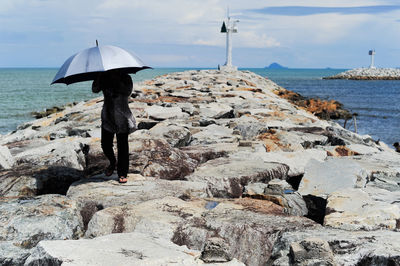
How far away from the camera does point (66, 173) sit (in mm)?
4660

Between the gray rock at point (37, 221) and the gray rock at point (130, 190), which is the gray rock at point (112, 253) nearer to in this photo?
the gray rock at point (37, 221)

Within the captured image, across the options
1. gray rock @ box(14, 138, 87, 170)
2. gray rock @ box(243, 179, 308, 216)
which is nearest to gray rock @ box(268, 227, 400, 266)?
gray rock @ box(243, 179, 308, 216)

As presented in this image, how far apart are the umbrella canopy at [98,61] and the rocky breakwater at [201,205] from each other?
3.58 ft

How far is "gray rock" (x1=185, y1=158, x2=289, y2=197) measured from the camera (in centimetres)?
441

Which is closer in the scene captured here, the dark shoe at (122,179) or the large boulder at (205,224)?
the large boulder at (205,224)

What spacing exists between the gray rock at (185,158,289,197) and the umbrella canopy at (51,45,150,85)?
130cm

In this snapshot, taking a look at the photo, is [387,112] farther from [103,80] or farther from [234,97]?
[103,80]

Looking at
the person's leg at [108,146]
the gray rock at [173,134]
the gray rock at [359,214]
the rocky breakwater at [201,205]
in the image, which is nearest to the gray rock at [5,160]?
the rocky breakwater at [201,205]

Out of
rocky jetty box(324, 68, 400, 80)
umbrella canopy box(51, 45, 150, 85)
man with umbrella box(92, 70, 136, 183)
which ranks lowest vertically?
rocky jetty box(324, 68, 400, 80)

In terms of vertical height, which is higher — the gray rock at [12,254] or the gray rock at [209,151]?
the gray rock at [209,151]

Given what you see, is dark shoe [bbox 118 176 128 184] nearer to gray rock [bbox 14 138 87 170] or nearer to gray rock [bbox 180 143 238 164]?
gray rock [bbox 14 138 87 170]

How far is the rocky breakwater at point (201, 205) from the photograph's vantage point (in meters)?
2.70

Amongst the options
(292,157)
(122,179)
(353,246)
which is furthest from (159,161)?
(353,246)

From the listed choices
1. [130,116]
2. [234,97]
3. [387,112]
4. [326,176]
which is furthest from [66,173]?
[387,112]
